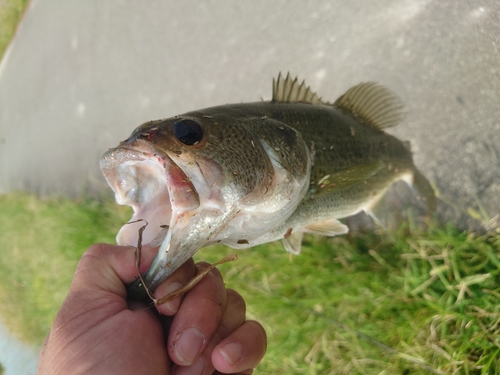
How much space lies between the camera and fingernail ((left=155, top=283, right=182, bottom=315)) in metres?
1.03

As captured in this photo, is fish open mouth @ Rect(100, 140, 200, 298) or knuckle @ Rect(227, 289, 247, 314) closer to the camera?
fish open mouth @ Rect(100, 140, 200, 298)

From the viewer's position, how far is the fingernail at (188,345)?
1.03m

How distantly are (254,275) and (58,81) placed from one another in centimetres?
401

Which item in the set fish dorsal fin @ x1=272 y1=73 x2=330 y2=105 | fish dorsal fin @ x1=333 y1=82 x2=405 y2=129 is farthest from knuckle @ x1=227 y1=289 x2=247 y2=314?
fish dorsal fin @ x1=333 y1=82 x2=405 y2=129

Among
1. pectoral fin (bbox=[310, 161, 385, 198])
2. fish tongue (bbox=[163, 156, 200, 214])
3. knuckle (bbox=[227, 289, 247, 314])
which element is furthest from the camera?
pectoral fin (bbox=[310, 161, 385, 198])

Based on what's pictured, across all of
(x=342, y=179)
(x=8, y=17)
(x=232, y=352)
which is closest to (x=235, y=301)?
(x=232, y=352)

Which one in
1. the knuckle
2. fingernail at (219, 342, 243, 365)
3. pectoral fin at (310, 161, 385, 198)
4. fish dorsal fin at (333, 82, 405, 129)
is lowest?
fingernail at (219, 342, 243, 365)

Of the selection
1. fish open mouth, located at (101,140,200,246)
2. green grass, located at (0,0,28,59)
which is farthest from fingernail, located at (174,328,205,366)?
green grass, located at (0,0,28,59)

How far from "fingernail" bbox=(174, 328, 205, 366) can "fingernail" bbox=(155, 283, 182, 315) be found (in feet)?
0.24

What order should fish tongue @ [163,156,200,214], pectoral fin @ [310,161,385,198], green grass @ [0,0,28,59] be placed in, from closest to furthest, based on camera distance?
fish tongue @ [163,156,200,214] < pectoral fin @ [310,161,385,198] < green grass @ [0,0,28,59]

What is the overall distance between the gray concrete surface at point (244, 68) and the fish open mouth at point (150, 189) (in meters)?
1.79

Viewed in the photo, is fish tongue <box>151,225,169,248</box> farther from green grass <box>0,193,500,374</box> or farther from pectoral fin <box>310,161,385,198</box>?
green grass <box>0,193,500,374</box>

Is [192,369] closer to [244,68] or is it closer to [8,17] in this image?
[244,68]

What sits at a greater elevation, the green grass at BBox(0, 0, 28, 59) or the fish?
the green grass at BBox(0, 0, 28, 59)
